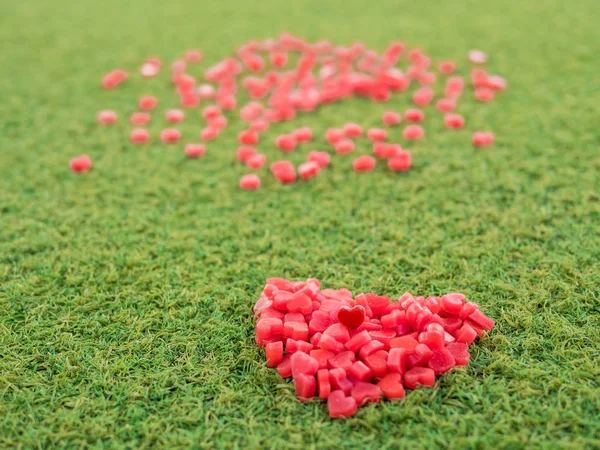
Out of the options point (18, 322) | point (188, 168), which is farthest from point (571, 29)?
point (18, 322)

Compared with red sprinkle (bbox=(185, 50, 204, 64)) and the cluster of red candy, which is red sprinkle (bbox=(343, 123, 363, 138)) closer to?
the cluster of red candy

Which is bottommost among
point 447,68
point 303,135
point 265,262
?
point 265,262

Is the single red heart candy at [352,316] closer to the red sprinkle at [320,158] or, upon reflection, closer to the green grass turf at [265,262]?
the green grass turf at [265,262]

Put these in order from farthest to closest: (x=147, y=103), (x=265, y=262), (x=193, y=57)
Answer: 1. (x=193, y=57)
2. (x=147, y=103)
3. (x=265, y=262)

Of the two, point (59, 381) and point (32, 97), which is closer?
point (59, 381)

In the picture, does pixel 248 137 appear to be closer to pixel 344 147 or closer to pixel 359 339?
pixel 344 147

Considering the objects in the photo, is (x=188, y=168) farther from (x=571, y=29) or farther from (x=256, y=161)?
(x=571, y=29)

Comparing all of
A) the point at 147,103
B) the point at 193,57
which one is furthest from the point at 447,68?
the point at 147,103

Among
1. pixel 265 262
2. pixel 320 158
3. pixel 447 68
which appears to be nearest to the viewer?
pixel 265 262
